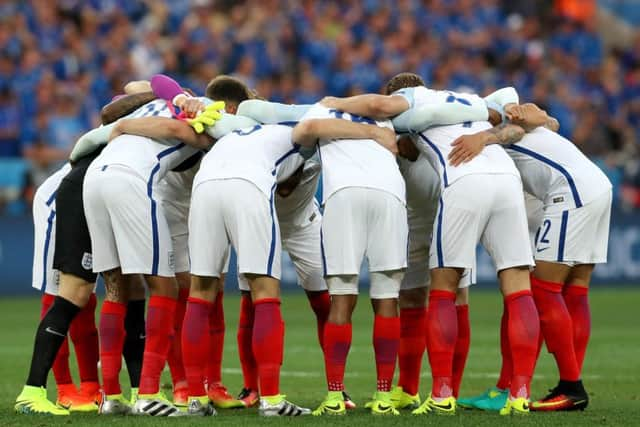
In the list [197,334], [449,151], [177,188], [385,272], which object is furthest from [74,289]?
[449,151]

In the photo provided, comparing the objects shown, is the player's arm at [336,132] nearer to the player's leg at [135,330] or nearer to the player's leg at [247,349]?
the player's leg at [247,349]

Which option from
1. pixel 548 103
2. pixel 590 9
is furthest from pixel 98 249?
pixel 590 9

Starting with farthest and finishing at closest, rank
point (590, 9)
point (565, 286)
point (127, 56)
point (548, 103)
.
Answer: point (590, 9) → point (548, 103) → point (127, 56) → point (565, 286)

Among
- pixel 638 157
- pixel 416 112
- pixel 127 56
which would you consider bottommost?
pixel 416 112

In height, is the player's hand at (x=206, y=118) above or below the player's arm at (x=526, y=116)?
below

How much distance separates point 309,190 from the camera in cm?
914

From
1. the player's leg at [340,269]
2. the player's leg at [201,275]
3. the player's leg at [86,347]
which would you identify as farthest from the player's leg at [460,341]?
the player's leg at [86,347]

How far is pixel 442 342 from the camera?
7984mm

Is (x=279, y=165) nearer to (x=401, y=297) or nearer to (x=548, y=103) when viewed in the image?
(x=401, y=297)

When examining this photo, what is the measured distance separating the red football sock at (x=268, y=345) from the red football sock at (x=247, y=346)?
4.32 feet

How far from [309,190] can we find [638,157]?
1525 cm

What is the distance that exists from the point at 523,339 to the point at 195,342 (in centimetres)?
208

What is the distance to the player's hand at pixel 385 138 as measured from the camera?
8.31 metres

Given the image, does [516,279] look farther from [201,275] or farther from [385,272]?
[201,275]
